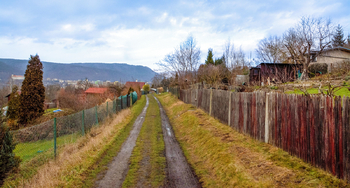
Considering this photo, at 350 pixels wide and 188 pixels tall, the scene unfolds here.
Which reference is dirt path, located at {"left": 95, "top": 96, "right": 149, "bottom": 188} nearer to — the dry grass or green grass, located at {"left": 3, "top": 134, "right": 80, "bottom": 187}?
the dry grass

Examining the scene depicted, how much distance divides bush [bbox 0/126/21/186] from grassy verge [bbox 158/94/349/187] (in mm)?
4883

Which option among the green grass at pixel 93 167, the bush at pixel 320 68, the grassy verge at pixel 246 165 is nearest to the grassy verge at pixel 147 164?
the green grass at pixel 93 167

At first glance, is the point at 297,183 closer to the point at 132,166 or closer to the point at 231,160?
the point at 231,160

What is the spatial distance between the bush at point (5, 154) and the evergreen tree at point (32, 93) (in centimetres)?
1552

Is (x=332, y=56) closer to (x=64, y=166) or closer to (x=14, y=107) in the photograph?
(x=64, y=166)

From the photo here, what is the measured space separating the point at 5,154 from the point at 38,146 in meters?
4.20

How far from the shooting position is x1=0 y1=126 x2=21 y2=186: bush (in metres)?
5.50

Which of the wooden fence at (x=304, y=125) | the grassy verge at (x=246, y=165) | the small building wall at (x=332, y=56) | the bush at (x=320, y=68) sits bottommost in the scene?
the grassy verge at (x=246, y=165)

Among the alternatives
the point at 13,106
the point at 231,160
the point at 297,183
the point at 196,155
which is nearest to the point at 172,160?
the point at 196,155

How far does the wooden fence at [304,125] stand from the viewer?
420 cm

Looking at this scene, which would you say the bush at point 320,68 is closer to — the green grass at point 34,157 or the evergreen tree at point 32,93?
the green grass at point 34,157

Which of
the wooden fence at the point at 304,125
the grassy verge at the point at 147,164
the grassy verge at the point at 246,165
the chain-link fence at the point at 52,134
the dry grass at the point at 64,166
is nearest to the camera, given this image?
the wooden fence at the point at 304,125

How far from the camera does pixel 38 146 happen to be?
938 cm

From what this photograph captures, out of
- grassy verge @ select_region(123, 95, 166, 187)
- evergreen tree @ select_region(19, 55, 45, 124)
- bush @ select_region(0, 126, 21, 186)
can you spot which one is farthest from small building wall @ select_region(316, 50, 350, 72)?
bush @ select_region(0, 126, 21, 186)
